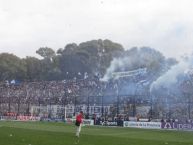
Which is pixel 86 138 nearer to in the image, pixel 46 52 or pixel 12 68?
pixel 12 68

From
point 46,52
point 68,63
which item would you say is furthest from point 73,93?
point 46,52

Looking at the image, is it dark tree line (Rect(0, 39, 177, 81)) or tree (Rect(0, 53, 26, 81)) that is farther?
tree (Rect(0, 53, 26, 81))

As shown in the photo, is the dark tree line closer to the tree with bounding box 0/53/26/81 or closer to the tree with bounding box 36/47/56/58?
the tree with bounding box 0/53/26/81

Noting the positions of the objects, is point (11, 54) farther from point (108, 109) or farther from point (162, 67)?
point (108, 109)

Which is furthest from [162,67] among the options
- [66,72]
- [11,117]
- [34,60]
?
[34,60]

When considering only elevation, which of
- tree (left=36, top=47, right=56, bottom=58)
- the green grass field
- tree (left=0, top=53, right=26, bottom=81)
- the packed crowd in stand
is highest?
tree (left=36, top=47, right=56, bottom=58)

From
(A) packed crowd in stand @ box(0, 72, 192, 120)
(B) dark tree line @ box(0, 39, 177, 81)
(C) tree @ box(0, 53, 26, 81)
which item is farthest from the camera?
(C) tree @ box(0, 53, 26, 81)

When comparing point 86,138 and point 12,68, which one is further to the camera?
point 12,68

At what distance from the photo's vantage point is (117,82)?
219 feet

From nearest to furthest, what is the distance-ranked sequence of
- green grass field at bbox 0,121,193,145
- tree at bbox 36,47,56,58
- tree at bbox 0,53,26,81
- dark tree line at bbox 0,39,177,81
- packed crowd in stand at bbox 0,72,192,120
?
green grass field at bbox 0,121,193,145 → packed crowd in stand at bbox 0,72,192,120 → dark tree line at bbox 0,39,177,81 → tree at bbox 0,53,26,81 → tree at bbox 36,47,56,58

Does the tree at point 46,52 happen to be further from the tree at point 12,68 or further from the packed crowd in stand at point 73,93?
the packed crowd in stand at point 73,93

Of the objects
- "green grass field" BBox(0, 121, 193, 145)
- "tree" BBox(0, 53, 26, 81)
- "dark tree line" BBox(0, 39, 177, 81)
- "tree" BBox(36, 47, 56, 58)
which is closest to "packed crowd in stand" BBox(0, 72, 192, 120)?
"green grass field" BBox(0, 121, 193, 145)

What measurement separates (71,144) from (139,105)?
32219 millimetres

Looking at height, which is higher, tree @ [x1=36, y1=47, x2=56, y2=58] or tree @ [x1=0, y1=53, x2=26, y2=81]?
tree @ [x1=36, y1=47, x2=56, y2=58]
